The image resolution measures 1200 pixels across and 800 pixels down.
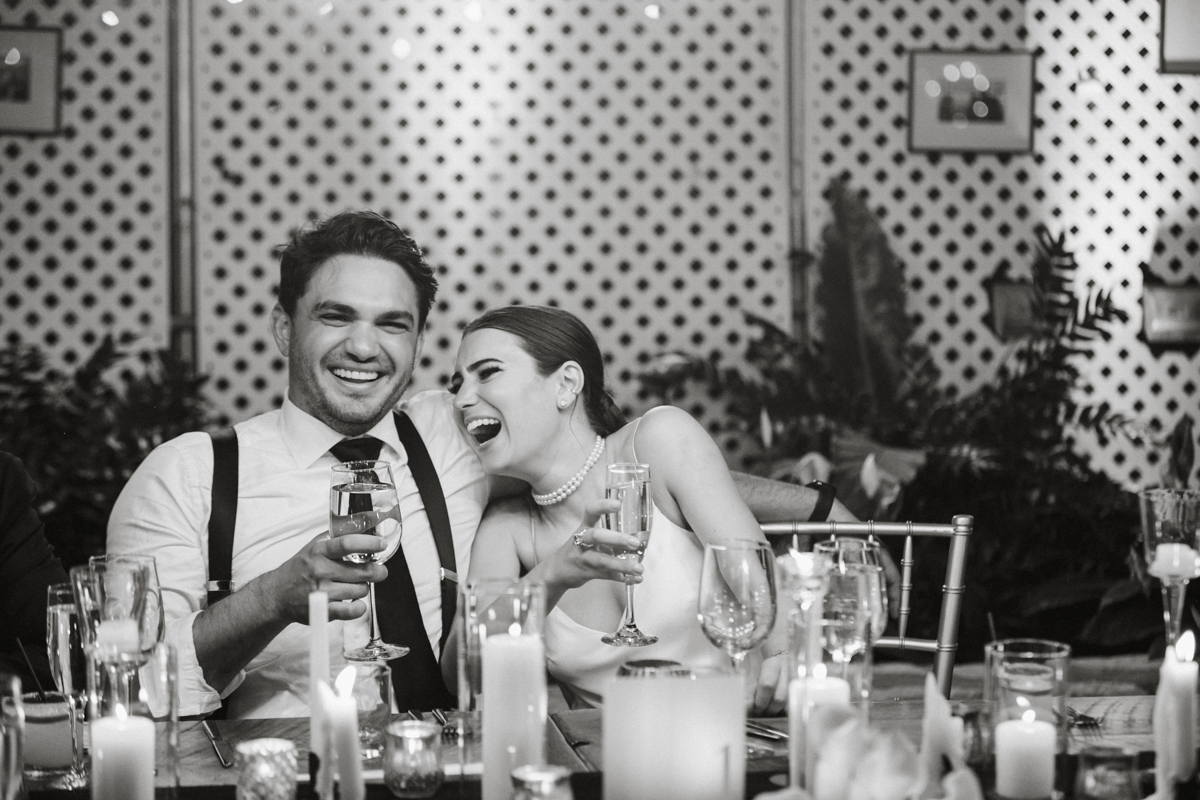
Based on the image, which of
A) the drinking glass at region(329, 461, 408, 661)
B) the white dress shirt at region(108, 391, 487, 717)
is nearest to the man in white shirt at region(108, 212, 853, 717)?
the white dress shirt at region(108, 391, 487, 717)

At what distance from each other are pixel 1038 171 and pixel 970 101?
1.55 feet

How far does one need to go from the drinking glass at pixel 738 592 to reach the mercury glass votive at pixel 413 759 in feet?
1.29

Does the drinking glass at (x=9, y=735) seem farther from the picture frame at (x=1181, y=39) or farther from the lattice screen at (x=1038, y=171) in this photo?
the picture frame at (x=1181, y=39)

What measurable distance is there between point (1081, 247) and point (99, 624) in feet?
16.5

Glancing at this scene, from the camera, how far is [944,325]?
5523mm

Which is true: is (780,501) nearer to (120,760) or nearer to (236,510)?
(236,510)

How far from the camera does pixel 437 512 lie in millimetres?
2654

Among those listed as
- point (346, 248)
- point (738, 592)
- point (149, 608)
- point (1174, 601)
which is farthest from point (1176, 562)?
point (346, 248)

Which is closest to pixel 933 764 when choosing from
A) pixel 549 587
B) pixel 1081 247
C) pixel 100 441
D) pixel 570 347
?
pixel 549 587

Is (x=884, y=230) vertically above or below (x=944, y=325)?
above

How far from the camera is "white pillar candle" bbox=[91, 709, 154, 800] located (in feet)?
4.40

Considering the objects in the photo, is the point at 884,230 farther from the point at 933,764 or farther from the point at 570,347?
the point at 933,764

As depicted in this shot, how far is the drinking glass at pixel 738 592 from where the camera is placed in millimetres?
1598

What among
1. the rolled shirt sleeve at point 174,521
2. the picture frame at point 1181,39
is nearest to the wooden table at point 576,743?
the rolled shirt sleeve at point 174,521
